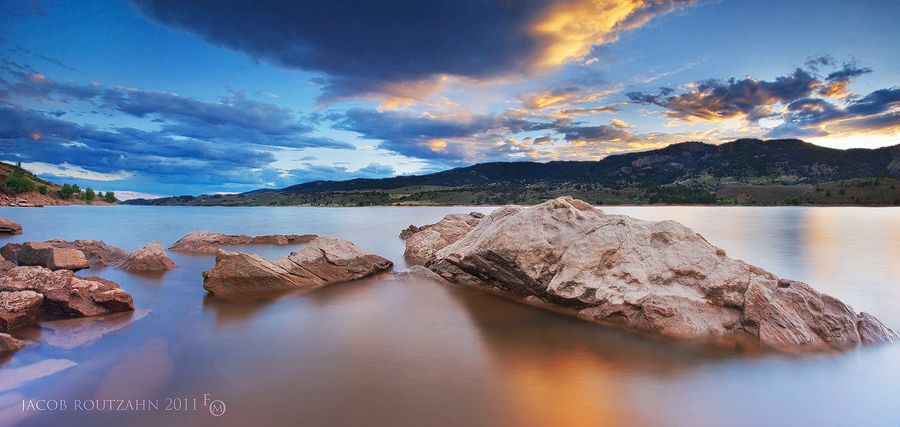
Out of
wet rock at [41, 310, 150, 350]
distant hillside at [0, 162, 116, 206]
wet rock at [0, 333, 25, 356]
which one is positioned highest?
Result: distant hillside at [0, 162, 116, 206]

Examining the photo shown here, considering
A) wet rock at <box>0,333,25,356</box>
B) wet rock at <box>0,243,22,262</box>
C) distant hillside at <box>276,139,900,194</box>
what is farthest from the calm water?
distant hillside at <box>276,139,900,194</box>

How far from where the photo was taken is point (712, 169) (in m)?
167

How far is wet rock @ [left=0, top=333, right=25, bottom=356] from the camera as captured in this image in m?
7.28

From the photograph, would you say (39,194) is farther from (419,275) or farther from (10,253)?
(419,275)

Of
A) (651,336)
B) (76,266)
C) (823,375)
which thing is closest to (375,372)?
(651,336)

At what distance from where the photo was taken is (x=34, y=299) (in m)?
8.79

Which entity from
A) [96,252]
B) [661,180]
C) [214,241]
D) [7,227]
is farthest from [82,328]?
[661,180]

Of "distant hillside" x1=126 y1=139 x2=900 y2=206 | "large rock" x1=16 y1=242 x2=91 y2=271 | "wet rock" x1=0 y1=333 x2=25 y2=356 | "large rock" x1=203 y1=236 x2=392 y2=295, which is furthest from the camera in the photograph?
Result: "distant hillside" x1=126 y1=139 x2=900 y2=206

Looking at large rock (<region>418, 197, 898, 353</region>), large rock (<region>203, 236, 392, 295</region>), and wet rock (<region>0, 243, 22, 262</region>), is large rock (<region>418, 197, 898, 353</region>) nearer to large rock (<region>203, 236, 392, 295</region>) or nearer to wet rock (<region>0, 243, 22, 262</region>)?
large rock (<region>203, 236, 392, 295</region>)

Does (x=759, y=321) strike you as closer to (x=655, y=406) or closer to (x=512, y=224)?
(x=655, y=406)

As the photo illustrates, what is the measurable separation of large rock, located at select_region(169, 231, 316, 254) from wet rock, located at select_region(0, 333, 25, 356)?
1456cm

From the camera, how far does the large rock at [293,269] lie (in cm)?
1249

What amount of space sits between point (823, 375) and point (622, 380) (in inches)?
149

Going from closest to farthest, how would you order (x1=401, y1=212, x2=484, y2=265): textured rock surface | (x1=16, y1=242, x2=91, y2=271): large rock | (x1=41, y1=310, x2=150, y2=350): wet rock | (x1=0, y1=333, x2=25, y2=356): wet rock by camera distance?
(x1=0, y1=333, x2=25, y2=356): wet rock → (x1=41, y1=310, x2=150, y2=350): wet rock → (x1=16, y1=242, x2=91, y2=271): large rock → (x1=401, y1=212, x2=484, y2=265): textured rock surface
